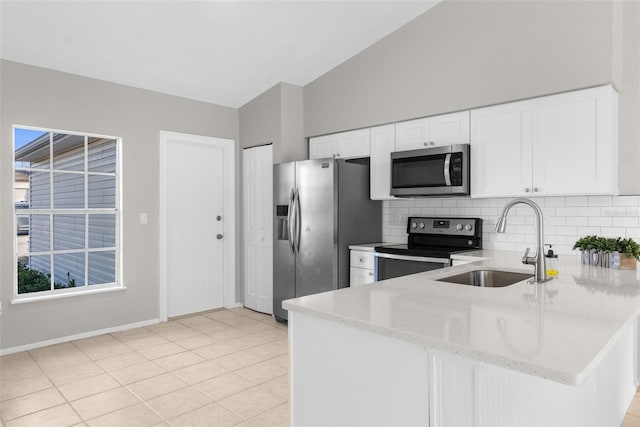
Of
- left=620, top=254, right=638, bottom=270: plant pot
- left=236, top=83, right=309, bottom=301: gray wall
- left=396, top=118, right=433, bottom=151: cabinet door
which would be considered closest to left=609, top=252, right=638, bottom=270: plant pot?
left=620, top=254, right=638, bottom=270: plant pot

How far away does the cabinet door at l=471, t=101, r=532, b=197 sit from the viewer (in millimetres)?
3188

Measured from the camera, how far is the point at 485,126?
3391 millimetres

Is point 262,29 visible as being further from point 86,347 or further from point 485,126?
point 86,347

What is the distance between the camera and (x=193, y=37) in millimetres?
3715

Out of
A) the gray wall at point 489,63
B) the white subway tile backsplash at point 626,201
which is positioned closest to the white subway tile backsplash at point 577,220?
the white subway tile backsplash at point 626,201

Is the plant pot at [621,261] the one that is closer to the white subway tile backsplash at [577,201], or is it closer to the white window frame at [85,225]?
the white subway tile backsplash at [577,201]

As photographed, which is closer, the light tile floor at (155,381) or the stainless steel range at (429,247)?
the light tile floor at (155,381)

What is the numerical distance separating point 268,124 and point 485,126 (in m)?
2.38

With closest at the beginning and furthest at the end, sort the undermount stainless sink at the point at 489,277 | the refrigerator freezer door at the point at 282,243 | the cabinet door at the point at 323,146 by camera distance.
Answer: the undermount stainless sink at the point at 489,277 < the refrigerator freezer door at the point at 282,243 < the cabinet door at the point at 323,146

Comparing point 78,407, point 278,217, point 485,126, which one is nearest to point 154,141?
point 278,217

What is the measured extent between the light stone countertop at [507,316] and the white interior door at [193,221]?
3364 mm

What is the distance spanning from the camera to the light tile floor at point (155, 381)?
254 cm

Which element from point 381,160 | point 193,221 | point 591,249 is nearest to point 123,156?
point 193,221

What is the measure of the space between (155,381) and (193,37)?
282cm
